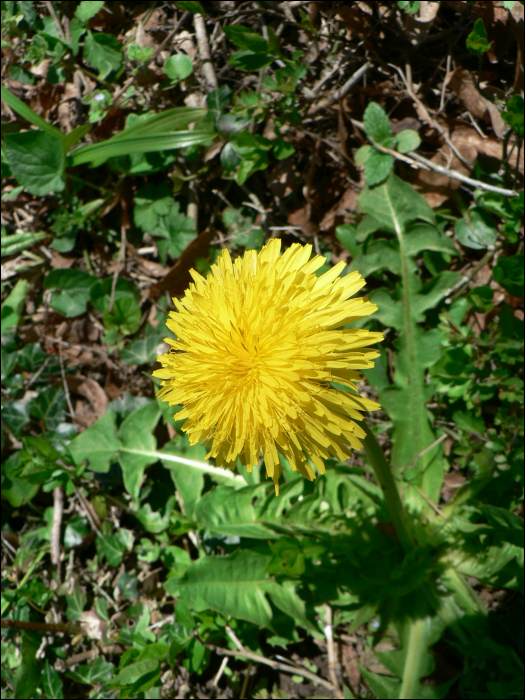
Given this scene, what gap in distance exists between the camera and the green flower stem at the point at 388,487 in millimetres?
1938

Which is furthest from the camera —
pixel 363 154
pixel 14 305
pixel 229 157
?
pixel 14 305

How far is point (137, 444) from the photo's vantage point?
317cm

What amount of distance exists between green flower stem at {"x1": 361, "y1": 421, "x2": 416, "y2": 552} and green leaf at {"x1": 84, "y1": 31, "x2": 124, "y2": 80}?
3.14 meters

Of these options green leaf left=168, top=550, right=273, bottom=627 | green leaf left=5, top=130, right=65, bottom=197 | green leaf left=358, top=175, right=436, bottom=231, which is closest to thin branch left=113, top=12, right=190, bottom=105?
green leaf left=5, top=130, right=65, bottom=197

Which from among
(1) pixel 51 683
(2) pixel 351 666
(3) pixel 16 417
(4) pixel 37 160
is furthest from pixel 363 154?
(1) pixel 51 683

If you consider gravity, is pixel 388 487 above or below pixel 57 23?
below

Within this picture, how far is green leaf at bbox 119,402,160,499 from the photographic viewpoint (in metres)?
3.14

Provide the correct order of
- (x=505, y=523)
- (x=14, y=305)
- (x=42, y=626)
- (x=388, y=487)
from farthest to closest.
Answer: (x=14, y=305)
(x=42, y=626)
(x=505, y=523)
(x=388, y=487)

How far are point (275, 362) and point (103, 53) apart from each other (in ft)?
9.69

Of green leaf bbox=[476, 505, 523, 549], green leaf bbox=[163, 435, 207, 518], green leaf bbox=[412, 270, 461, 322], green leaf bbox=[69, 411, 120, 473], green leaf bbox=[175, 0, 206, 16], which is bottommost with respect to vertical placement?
green leaf bbox=[476, 505, 523, 549]

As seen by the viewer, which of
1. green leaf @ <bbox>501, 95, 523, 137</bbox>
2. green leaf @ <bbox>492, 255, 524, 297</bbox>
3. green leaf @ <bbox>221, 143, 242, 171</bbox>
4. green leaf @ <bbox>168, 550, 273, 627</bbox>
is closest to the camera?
green leaf @ <bbox>501, 95, 523, 137</bbox>

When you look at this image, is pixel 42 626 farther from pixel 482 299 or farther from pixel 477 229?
pixel 477 229

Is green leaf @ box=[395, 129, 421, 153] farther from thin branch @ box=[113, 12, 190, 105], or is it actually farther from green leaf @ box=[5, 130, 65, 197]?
green leaf @ box=[5, 130, 65, 197]

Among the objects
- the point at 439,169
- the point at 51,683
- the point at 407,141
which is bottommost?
the point at 51,683
